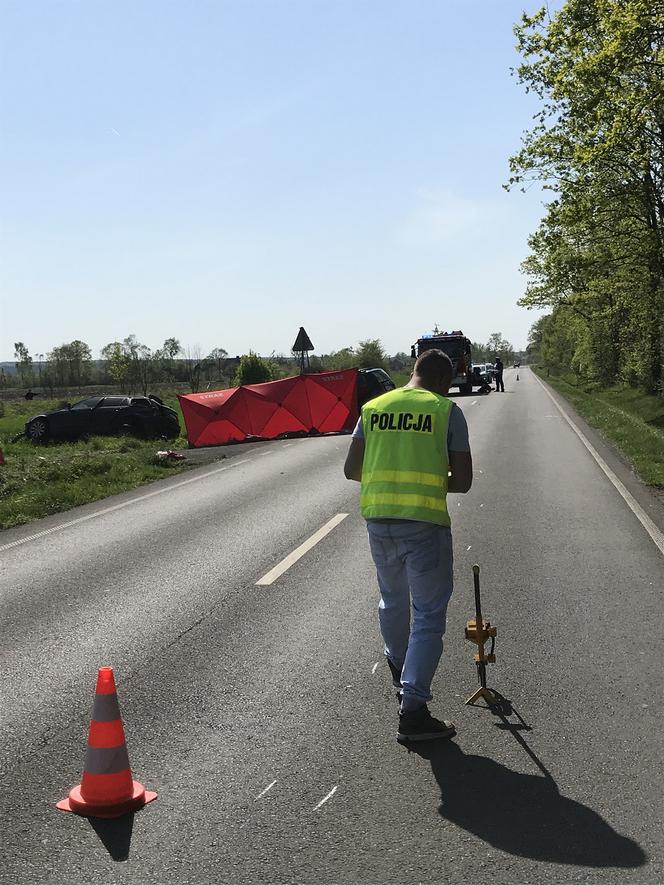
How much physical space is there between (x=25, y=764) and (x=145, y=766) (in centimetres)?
59

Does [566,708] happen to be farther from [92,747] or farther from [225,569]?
[225,569]

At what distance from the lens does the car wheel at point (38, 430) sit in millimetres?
25938

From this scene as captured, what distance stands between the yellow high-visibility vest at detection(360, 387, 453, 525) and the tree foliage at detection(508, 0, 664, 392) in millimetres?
15291

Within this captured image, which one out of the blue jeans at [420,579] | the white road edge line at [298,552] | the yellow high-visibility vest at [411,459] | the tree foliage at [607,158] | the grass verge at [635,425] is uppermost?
the tree foliage at [607,158]

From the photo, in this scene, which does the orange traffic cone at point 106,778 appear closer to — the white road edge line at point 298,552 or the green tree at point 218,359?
the white road edge line at point 298,552

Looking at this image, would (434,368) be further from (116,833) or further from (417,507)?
(116,833)

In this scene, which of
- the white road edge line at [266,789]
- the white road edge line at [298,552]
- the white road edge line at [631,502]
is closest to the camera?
the white road edge line at [266,789]

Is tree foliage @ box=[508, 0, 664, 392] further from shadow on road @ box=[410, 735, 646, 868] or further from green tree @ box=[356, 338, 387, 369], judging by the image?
green tree @ box=[356, 338, 387, 369]

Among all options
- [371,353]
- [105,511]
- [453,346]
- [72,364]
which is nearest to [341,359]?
[371,353]

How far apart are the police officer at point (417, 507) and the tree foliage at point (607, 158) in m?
15.3

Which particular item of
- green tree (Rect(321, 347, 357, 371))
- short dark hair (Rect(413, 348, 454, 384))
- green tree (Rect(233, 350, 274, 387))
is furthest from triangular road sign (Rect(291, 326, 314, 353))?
green tree (Rect(321, 347, 357, 371))

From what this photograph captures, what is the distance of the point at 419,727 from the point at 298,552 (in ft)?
16.4

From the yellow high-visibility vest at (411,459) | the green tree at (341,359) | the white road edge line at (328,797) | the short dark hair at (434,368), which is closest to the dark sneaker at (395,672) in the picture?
the yellow high-visibility vest at (411,459)

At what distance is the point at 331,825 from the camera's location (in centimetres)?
366
